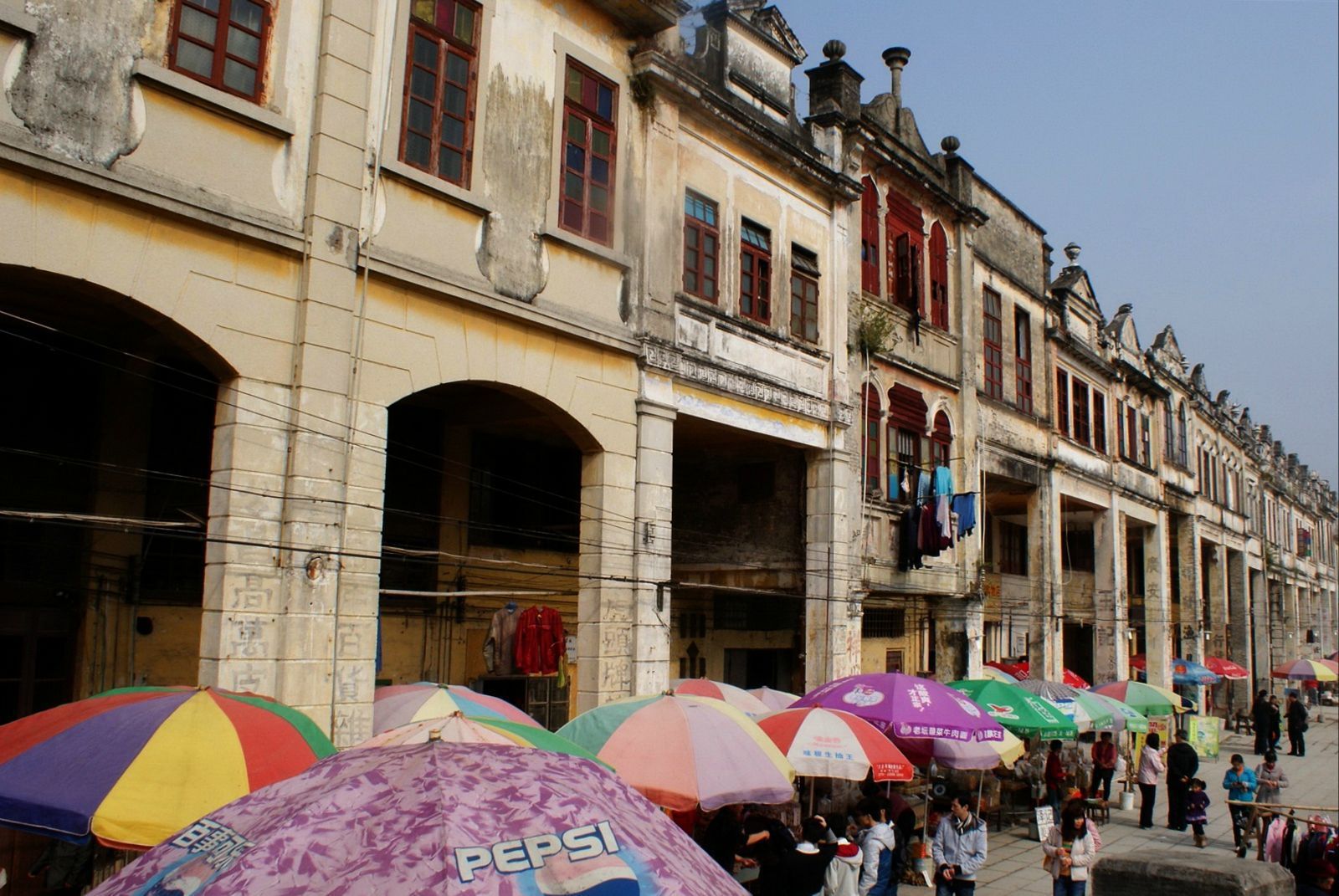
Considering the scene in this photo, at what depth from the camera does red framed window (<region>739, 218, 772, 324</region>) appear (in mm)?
15461

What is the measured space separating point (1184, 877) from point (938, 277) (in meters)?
13.6

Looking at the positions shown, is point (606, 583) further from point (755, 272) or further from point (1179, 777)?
point (1179, 777)

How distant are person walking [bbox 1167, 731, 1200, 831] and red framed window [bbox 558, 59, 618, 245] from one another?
12545mm

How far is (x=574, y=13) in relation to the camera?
41.7 ft

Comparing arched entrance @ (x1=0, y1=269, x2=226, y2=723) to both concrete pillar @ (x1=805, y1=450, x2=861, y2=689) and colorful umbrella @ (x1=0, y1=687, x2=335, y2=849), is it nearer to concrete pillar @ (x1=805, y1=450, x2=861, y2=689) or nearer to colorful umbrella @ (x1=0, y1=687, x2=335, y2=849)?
colorful umbrella @ (x1=0, y1=687, x2=335, y2=849)

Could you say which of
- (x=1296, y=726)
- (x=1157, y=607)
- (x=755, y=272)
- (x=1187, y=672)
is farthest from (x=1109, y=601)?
(x=755, y=272)

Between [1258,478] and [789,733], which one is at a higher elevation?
[1258,478]

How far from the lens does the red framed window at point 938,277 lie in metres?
20.9

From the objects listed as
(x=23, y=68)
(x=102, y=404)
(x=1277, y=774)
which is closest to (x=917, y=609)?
(x=1277, y=774)

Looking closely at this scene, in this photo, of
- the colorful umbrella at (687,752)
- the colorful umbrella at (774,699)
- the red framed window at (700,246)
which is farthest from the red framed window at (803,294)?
the colorful umbrella at (687,752)

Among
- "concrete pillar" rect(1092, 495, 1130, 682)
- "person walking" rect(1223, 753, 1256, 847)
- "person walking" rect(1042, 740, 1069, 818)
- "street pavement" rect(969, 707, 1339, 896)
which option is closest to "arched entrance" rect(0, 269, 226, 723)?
"street pavement" rect(969, 707, 1339, 896)

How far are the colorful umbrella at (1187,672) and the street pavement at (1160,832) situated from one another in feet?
6.60

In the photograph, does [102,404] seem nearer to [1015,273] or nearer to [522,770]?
[522,770]

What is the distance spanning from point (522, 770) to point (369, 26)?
8.39 metres
